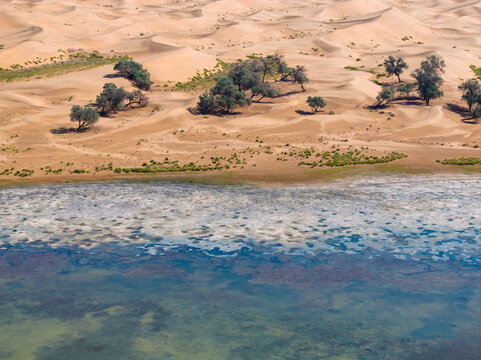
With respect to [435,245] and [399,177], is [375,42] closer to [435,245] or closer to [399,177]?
[399,177]

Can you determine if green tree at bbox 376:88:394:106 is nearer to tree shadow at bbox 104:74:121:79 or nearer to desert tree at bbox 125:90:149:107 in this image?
desert tree at bbox 125:90:149:107

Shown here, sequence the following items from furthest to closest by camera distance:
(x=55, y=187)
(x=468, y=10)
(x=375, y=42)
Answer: (x=468, y=10) → (x=375, y=42) → (x=55, y=187)

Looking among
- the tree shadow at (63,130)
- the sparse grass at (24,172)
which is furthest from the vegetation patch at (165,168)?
the tree shadow at (63,130)

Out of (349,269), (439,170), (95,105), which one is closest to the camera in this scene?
(349,269)

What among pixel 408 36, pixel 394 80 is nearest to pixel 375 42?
pixel 408 36

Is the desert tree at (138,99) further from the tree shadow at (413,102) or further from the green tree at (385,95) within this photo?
the tree shadow at (413,102)

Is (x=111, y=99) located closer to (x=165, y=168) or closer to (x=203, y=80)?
(x=165, y=168)

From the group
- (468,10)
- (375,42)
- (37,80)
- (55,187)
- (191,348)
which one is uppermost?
(468,10)

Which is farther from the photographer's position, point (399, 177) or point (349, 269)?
point (399, 177)

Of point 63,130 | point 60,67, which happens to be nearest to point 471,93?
point 63,130
